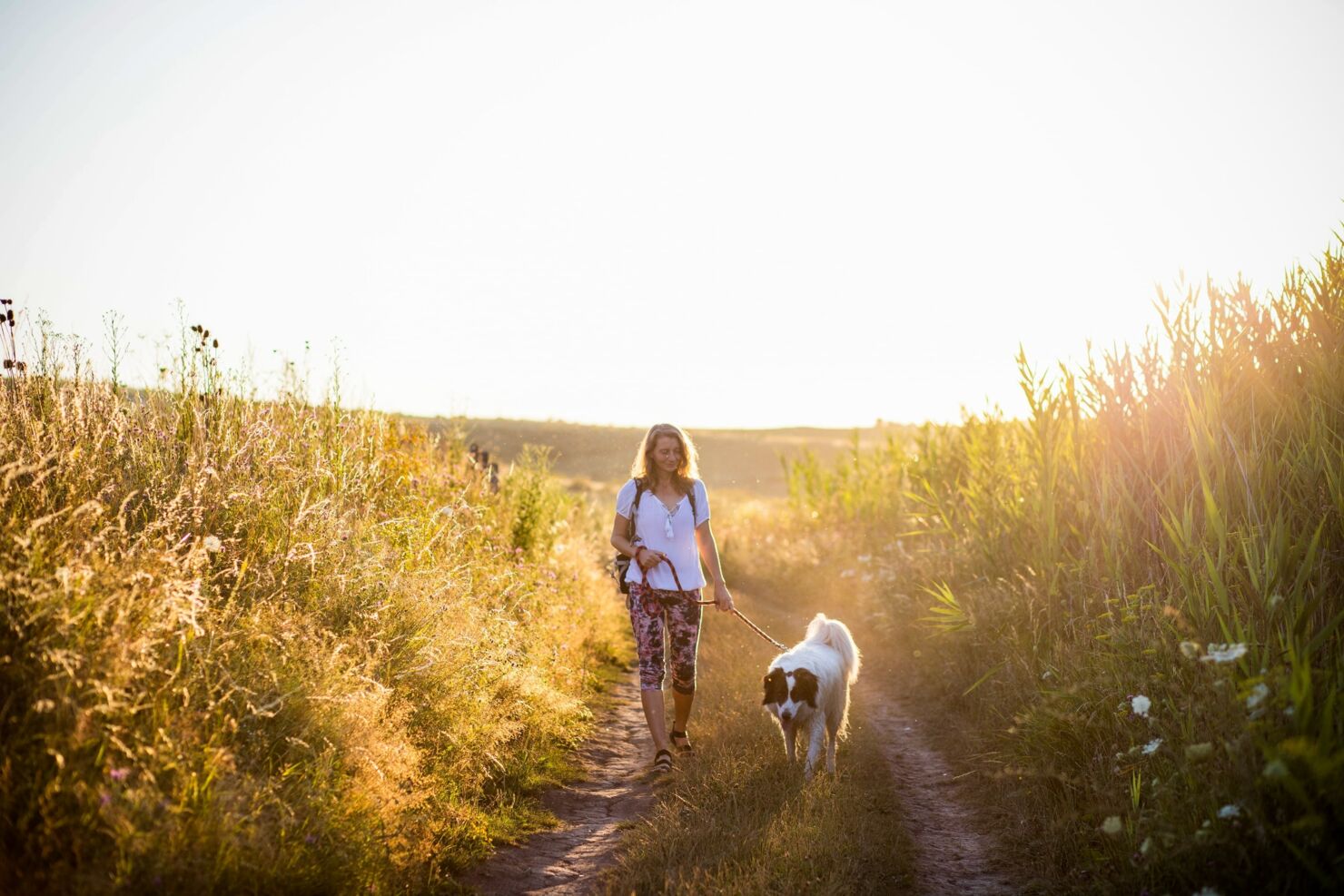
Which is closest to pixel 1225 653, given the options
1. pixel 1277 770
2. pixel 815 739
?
pixel 1277 770

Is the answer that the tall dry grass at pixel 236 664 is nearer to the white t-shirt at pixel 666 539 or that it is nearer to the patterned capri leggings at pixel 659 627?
the patterned capri leggings at pixel 659 627

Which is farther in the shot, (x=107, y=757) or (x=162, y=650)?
(x=162, y=650)

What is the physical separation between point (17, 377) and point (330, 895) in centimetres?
386

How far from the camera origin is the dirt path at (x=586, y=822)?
428cm

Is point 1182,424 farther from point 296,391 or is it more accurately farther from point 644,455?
point 296,391

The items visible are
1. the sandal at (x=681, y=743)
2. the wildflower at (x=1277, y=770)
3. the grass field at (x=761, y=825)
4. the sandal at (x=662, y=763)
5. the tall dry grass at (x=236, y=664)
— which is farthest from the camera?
the sandal at (x=681, y=743)

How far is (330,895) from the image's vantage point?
11.3ft

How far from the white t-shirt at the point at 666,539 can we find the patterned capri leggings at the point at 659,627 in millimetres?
83

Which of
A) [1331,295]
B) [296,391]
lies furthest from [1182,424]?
[296,391]

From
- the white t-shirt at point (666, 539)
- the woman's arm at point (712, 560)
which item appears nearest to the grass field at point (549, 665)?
the woman's arm at point (712, 560)

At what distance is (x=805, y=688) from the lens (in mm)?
5430

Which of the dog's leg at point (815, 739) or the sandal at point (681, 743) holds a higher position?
the dog's leg at point (815, 739)

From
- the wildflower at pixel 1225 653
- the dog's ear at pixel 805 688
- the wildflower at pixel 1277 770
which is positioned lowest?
the dog's ear at pixel 805 688

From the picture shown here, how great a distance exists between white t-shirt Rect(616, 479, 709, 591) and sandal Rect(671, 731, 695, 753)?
123 centimetres
